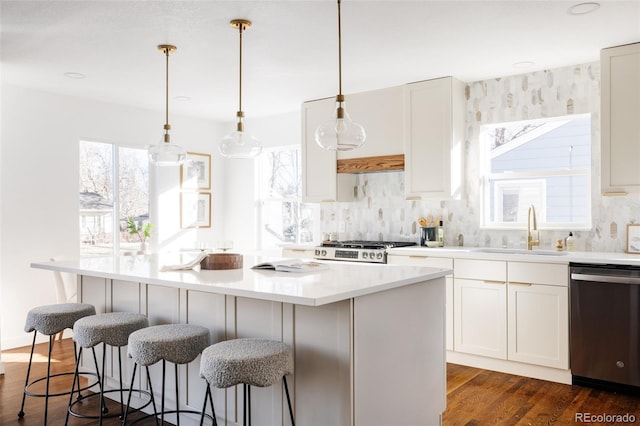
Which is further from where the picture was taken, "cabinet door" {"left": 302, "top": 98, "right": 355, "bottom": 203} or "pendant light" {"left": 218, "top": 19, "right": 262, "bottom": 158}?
"cabinet door" {"left": 302, "top": 98, "right": 355, "bottom": 203}

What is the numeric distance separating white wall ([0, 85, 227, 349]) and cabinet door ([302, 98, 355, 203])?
2.11 m

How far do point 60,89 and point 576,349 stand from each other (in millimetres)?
5059

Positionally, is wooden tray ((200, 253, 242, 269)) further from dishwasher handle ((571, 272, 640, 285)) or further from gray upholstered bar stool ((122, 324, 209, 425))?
dishwasher handle ((571, 272, 640, 285))

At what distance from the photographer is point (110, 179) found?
556cm

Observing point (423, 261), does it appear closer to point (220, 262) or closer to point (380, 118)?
point (380, 118)

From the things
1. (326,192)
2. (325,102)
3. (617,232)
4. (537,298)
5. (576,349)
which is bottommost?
(576,349)

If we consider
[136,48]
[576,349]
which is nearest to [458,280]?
[576,349]

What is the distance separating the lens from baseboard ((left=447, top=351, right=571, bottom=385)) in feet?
12.2

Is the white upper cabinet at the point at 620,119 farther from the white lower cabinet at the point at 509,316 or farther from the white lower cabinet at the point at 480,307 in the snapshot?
the white lower cabinet at the point at 480,307

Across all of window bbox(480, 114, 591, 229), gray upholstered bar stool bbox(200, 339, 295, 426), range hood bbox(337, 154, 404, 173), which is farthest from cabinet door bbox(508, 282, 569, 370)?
gray upholstered bar stool bbox(200, 339, 295, 426)

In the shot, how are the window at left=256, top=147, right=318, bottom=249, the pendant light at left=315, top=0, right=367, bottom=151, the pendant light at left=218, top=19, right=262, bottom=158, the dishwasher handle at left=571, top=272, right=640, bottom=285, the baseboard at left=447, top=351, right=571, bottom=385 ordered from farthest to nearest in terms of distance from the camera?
the window at left=256, top=147, right=318, bottom=249
the baseboard at left=447, top=351, right=571, bottom=385
the dishwasher handle at left=571, top=272, right=640, bottom=285
the pendant light at left=218, top=19, right=262, bottom=158
the pendant light at left=315, top=0, right=367, bottom=151

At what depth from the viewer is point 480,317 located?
13.2 feet

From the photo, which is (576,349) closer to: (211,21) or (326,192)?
(326,192)

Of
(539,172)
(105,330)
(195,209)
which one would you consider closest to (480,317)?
(539,172)
